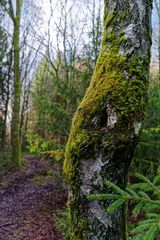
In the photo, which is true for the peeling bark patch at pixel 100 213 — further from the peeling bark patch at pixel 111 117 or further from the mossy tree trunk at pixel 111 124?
the peeling bark patch at pixel 111 117

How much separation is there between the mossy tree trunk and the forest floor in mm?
3623

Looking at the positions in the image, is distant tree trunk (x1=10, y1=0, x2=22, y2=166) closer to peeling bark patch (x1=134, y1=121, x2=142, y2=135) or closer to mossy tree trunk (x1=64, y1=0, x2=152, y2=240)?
mossy tree trunk (x1=64, y1=0, x2=152, y2=240)

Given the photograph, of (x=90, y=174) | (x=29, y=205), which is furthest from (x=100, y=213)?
(x=29, y=205)

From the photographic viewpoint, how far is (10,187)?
9.51 metres

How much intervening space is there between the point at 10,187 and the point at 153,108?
19.3ft

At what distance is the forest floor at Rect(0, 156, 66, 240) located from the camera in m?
5.54

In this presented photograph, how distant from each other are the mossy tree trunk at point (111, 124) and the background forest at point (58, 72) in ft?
6.04

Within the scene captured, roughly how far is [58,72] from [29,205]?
844cm

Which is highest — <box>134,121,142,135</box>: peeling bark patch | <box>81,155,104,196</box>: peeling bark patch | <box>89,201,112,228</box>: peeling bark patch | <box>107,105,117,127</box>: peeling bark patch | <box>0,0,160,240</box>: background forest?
<box>0,0,160,240</box>: background forest

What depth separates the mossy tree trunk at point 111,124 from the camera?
190 centimetres

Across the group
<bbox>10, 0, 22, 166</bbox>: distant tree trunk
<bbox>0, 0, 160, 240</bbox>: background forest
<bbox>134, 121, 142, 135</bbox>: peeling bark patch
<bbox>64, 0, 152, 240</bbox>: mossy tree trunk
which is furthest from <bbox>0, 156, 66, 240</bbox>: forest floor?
<bbox>134, 121, 142, 135</bbox>: peeling bark patch

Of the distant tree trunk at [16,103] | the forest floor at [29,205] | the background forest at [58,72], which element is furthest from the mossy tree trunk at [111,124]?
the distant tree trunk at [16,103]

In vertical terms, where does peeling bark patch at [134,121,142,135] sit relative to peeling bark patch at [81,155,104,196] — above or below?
above

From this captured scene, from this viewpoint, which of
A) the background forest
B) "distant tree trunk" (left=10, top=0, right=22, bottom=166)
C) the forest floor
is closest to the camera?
the forest floor
